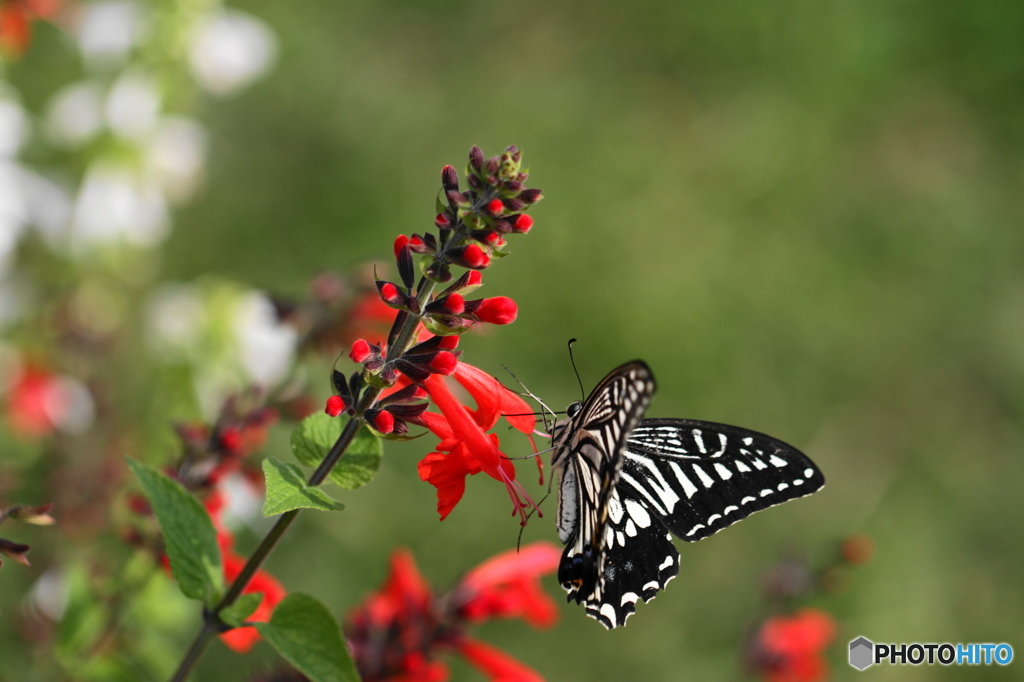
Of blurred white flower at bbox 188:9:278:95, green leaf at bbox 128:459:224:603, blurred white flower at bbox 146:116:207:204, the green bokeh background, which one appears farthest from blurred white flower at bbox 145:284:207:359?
green leaf at bbox 128:459:224:603

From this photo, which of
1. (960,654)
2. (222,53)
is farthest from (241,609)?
(960,654)

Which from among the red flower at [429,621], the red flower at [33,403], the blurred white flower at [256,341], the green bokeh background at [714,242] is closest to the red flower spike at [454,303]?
the red flower at [429,621]

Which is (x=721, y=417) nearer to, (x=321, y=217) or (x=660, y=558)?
(x=321, y=217)

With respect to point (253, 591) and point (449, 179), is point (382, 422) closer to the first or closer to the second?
point (449, 179)

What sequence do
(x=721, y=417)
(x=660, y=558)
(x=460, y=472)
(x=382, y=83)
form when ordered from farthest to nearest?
(x=382, y=83), (x=721, y=417), (x=660, y=558), (x=460, y=472)

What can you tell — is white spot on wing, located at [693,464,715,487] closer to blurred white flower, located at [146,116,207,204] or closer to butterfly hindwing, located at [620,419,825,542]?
butterfly hindwing, located at [620,419,825,542]

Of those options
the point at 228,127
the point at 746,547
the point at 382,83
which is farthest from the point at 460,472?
the point at 382,83
